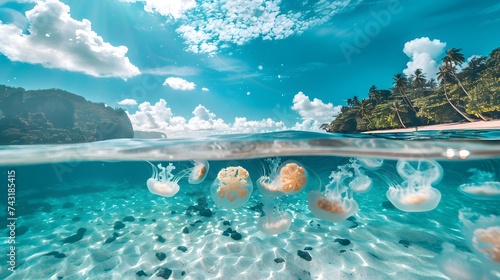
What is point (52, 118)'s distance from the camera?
216ft


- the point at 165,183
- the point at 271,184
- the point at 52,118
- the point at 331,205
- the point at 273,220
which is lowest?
the point at 273,220

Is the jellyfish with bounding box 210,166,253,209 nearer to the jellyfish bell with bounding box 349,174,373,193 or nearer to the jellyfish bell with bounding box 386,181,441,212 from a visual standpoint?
the jellyfish bell with bounding box 349,174,373,193

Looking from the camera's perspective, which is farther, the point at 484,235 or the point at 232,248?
the point at 232,248

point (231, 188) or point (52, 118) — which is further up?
point (52, 118)

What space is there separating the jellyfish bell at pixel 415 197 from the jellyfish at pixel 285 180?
282 cm

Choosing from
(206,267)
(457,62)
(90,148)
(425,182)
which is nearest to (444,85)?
(457,62)

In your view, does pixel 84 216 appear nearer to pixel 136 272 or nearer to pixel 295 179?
pixel 136 272

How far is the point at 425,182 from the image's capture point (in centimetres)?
678

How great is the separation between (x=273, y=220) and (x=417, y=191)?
14.7 ft

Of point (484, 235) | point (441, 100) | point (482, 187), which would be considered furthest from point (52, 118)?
point (441, 100)

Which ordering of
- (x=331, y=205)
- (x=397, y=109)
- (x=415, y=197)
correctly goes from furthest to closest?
(x=397, y=109)
(x=415, y=197)
(x=331, y=205)

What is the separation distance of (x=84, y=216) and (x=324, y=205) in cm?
1419

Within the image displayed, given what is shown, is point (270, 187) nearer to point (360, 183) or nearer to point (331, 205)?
point (331, 205)

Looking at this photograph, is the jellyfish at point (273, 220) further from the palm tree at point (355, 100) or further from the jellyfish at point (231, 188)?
the palm tree at point (355, 100)
